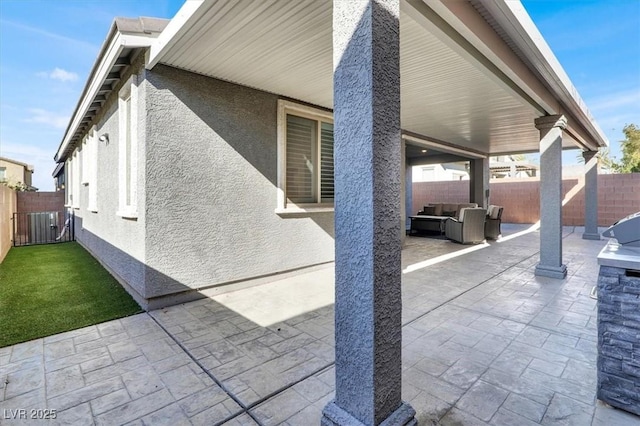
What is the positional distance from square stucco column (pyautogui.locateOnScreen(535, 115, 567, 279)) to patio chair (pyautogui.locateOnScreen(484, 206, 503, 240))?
4.93m

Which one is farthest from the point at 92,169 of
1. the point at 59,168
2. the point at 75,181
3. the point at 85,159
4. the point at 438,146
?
the point at 59,168

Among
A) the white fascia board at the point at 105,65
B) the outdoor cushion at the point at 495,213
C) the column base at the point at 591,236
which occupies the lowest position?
the column base at the point at 591,236

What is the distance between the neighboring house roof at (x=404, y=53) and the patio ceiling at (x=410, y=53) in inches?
0.4

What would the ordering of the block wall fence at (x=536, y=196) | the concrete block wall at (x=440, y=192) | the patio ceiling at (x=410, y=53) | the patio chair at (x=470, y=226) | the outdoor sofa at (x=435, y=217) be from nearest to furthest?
the patio ceiling at (x=410, y=53)
the patio chair at (x=470, y=226)
the outdoor sofa at (x=435, y=217)
the block wall fence at (x=536, y=196)
the concrete block wall at (x=440, y=192)

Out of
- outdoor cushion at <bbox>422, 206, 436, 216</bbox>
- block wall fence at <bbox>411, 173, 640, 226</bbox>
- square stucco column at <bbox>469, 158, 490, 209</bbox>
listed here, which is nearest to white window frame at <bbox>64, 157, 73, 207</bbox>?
outdoor cushion at <bbox>422, 206, 436, 216</bbox>

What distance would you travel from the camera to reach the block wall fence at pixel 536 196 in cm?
1269

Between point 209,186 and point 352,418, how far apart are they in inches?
152

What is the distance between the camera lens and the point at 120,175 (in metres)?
5.08

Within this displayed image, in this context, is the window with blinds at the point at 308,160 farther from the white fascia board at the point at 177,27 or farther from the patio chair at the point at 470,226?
the patio chair at the point at 470,226

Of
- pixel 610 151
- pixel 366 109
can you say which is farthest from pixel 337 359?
pixel 610 151

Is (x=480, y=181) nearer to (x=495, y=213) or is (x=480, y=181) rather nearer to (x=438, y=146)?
(x=495, y=213)

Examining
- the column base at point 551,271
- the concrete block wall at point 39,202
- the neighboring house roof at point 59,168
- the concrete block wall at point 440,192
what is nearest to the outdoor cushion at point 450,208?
the concrete block wall at point 440,192

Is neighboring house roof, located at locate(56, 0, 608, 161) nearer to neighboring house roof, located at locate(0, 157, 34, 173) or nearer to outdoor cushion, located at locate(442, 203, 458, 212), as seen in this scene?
outdoor cushion, located at locate(442, 203, 458, 212)

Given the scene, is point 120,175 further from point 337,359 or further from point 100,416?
point 337,359
